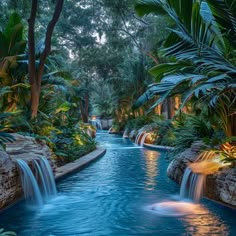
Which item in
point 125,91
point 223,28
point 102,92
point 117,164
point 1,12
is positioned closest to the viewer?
point 223,28

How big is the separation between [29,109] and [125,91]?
19.3 metres

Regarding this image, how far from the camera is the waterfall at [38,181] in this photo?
21.5ft

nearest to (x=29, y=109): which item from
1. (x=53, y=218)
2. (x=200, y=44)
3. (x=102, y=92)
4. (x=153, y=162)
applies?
(x=153, y=162)

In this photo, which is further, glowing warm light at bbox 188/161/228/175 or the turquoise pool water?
glowing warm light at bbox 188/161/228/175

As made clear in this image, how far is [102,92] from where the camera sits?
47312mm

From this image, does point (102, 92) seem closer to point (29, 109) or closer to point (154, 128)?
point (154, 128)

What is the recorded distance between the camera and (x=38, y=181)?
6.98 m

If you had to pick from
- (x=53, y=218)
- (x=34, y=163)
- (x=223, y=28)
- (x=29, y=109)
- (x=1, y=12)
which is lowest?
(x=53, y=218)

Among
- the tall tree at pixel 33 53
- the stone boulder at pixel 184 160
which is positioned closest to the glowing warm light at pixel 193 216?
the stone boulder at pixel 184 160

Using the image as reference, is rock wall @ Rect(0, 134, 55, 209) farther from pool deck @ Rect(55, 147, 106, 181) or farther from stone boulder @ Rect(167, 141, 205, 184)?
stone boulder @ Rect(167, 141, 205, 184)

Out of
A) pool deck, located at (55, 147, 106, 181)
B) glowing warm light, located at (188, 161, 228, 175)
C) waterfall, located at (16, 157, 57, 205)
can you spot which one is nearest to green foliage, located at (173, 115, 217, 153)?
glowing warm light, located at (188, 161, 228, 175)

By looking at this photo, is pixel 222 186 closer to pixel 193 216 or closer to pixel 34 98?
pixel 193 216

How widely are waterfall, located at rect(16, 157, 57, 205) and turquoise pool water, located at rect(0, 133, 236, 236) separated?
24 cm

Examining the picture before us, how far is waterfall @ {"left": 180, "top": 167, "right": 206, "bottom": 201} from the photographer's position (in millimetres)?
6441
